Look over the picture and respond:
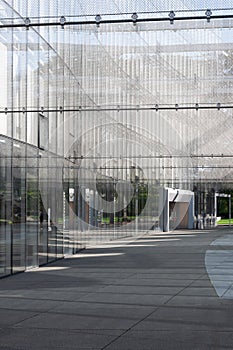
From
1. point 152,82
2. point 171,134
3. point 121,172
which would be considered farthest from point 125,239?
point 152,82

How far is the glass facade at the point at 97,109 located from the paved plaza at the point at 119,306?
82.1 inches

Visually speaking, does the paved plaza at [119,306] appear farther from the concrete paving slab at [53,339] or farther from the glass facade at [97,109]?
the glass facade at [97,109]

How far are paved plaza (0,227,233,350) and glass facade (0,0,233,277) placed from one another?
2085 mm

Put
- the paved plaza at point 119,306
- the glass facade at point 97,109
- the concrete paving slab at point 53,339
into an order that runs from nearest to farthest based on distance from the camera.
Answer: the concrete paving slab at point 53,339, the paved plaza at point 119,306, the glass facade at point 97,109

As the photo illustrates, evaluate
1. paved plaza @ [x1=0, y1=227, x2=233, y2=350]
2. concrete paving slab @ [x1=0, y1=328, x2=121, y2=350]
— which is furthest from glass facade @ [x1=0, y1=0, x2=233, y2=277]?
concrete paving slab @ [x1=0, y1=328, x2=121, y2=350]

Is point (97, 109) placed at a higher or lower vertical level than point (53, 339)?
higher

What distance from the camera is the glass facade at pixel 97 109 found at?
53.9ft

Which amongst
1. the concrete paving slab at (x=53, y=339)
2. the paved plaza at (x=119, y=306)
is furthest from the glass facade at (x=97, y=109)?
the concrete paving slab at (x=53, y=339)

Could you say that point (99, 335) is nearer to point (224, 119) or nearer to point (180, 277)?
point (180, 277)

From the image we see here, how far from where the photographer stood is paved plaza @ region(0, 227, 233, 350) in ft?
27.9

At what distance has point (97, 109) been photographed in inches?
1029

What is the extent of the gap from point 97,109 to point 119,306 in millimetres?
15337

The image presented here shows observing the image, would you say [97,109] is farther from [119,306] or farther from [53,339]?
[53,339]

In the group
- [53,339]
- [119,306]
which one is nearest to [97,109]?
[119,306]
